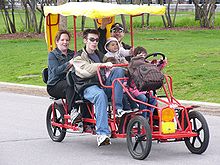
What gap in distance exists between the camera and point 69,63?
927 centimetres

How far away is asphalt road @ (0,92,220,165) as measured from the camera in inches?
331

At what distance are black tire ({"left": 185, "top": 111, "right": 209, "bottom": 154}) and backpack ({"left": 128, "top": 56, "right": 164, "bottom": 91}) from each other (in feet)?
2.01

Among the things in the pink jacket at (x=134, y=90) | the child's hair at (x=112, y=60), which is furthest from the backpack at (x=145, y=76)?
the child's hair at (x=112, y=60)

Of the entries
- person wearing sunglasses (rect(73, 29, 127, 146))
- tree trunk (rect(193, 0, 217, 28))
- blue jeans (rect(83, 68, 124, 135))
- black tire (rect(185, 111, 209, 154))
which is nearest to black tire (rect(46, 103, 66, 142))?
person wearing sunglasses (rect(73, 29, 127, 146))

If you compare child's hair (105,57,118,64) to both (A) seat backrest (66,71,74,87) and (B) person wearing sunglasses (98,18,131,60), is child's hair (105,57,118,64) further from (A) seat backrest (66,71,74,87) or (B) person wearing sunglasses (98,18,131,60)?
(B) person wearing sunglasses (98,18,131,60)

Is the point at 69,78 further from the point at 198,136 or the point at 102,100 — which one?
the point at 198,136

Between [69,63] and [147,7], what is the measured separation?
1259 millimetres

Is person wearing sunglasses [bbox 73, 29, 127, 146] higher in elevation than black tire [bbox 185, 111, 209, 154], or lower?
higher

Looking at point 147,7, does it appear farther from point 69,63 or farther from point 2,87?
point 2,87

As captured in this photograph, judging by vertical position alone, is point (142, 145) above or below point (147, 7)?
below

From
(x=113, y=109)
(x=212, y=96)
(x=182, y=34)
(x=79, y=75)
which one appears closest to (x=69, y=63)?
(x=79, y=75)

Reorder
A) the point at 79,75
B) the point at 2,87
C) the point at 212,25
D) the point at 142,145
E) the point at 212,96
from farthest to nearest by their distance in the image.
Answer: the point at 212,25
the point at 2,87
the point at 212,96
the point at 79,75
the point at 142,145

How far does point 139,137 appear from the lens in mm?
8258

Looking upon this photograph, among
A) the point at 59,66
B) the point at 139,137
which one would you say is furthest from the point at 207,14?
the point at 139,137
